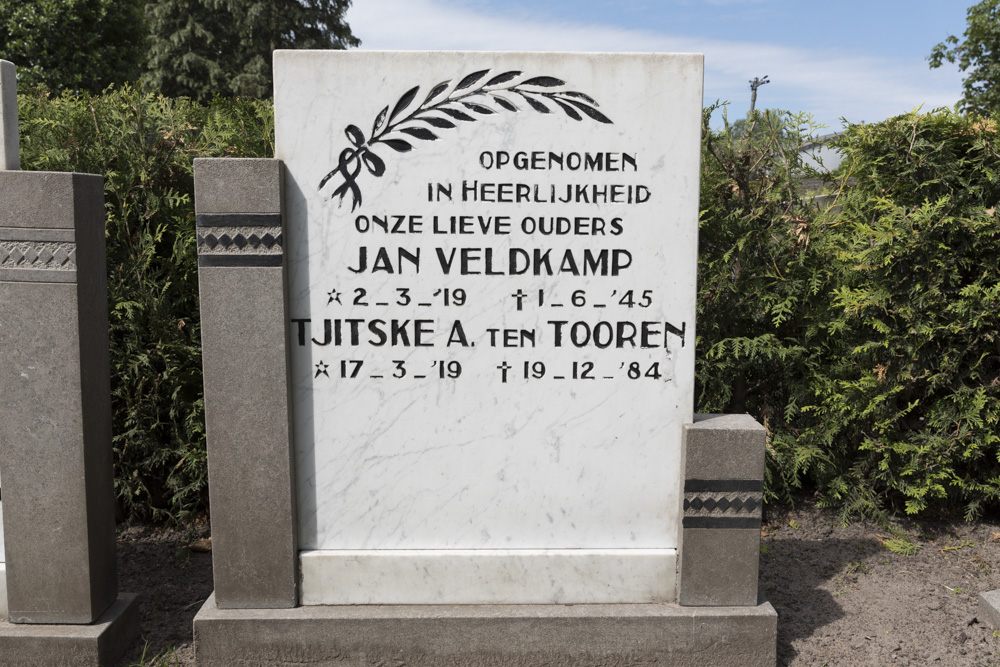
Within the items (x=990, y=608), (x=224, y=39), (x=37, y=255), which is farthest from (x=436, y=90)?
(x=224, y=39)

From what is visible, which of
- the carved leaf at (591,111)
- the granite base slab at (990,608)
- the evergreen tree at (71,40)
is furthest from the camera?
the evergreen tree at (71,40)

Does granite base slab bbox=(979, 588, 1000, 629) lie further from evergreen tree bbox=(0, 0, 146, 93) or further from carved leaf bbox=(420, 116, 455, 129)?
evergreen tree bbox=(0, 0, 146, 93)

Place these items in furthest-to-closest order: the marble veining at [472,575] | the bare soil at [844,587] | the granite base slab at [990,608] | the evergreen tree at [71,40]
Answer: the evergreen tree at [71,40]
the granite base slab at [990,608]
the bare soil at [844,587]
the marble veining at [472,575]

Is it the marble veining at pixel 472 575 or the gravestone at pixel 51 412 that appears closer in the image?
the gravestone at pixel 51 412

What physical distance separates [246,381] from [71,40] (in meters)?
21.0

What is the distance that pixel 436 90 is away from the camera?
311 centimetres

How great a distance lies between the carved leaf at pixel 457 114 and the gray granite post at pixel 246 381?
0.69 m

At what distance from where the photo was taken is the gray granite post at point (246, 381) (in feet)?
9.94

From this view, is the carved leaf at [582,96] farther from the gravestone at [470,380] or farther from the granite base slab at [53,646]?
the granite base slab at [53,646]

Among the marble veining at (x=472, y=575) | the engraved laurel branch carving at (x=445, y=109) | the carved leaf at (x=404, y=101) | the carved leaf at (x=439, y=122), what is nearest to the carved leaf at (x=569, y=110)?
the engraved laurel branch carving at (x=445, y=109)

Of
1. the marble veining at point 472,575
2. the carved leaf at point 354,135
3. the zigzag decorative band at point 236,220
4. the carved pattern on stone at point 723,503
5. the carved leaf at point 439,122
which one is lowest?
the marble veining at point 472,575

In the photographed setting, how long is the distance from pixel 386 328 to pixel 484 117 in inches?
36.6

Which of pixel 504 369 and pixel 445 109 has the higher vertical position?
pixel 445 109

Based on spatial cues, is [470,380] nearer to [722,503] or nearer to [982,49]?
[722,503]
